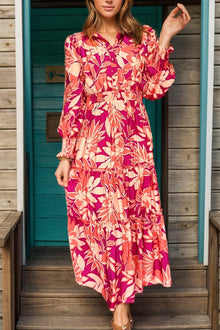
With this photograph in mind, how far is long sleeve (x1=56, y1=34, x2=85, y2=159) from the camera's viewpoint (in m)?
2.26

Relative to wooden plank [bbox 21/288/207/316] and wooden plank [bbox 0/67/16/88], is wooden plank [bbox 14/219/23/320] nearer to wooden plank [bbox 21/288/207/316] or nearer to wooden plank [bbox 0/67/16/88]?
wooden plank [bbox 21/288/207/316]

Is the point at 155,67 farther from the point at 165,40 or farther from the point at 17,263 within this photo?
the point at 17,263

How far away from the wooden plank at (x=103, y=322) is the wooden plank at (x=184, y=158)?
947mm

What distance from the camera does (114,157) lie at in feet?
7.43

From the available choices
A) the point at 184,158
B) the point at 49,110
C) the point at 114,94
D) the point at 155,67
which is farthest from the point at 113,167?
the point at 49,110

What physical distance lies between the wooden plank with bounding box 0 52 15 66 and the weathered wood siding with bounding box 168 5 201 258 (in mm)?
1027

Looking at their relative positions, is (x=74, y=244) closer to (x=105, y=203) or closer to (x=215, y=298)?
(x=105, y=203)

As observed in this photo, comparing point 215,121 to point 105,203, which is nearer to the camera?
point 105,203

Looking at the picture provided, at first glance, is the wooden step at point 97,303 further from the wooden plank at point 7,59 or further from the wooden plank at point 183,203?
the wooden plank at point 7,59

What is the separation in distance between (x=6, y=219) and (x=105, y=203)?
0.63 metres

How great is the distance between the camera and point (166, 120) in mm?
2988

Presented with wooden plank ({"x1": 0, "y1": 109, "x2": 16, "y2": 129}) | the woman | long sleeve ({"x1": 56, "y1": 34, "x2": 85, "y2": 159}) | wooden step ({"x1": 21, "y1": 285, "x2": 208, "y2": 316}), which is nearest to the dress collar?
the woman

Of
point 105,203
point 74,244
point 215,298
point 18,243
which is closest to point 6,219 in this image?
point 18,243

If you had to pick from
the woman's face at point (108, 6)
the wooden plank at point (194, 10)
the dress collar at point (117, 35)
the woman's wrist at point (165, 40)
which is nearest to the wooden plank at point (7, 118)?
the dress collar at point (117, 35)
